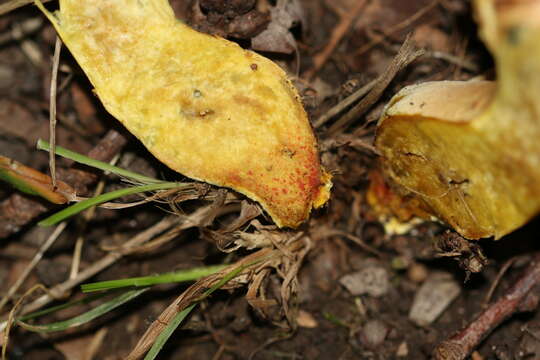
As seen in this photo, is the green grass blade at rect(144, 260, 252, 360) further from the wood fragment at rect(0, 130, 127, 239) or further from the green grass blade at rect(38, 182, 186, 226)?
the wood fragment at rect(0, 130, 127, 239)

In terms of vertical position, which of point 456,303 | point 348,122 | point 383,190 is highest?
point 348,122

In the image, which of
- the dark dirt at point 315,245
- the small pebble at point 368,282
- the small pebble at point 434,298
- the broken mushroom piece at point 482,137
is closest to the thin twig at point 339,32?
the dark dirt at point 315,245

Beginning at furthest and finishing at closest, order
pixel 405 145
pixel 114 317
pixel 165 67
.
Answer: pixel 114 317, pixel 405 145, pixel 165 67

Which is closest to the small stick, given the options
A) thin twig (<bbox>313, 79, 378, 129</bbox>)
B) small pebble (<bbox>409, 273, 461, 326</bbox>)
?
small pebble (<bbox>409, 273, 461, 326</bbox>)

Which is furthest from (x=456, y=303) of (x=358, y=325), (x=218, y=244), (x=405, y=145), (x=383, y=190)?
(x=218, y=244)

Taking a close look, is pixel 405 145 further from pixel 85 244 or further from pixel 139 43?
pixel 85 244

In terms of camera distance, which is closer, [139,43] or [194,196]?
[139,43]
